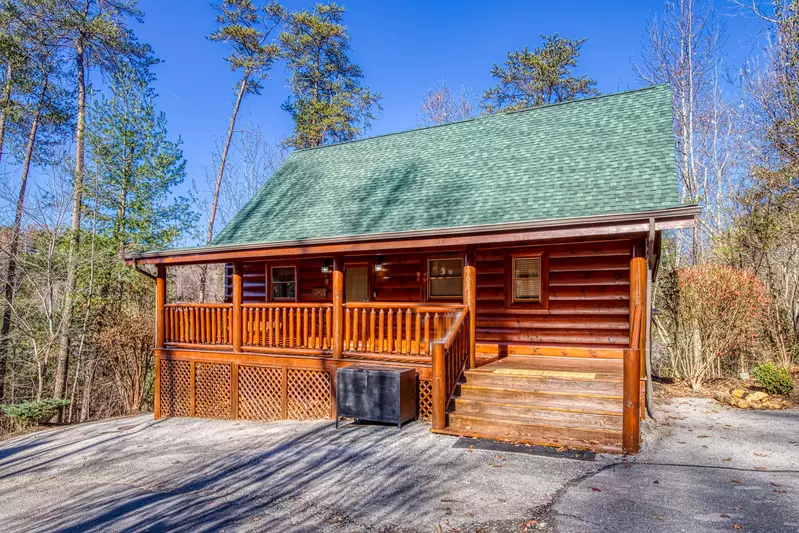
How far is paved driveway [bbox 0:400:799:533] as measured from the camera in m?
4.40

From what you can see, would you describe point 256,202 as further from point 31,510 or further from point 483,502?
point 483,502

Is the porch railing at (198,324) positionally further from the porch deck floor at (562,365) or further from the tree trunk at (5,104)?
the tree trunk at (5,104)

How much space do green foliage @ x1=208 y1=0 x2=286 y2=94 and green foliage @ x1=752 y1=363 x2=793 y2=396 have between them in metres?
21.6

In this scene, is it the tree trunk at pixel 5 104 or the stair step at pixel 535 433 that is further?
the tree trunk at pixel 5 104

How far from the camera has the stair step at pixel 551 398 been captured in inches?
252

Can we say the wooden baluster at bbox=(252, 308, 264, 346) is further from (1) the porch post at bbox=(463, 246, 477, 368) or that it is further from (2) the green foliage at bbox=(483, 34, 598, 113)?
(2) the green foliage at bbox=(483, 34, 598, 113)

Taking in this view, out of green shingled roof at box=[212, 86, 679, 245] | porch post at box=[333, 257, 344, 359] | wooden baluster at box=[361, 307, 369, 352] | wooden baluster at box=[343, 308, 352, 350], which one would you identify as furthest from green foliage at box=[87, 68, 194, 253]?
wooden baluster at box=[361, 307, 369, 352]

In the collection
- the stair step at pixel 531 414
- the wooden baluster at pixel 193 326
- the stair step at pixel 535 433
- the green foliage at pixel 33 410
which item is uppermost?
the wooden baluster at pixel 193 326

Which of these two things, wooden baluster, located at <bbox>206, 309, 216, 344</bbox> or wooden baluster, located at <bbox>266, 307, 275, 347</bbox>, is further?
wooden baluster, located at <bbox>206, 309, 216, 344</bbox>

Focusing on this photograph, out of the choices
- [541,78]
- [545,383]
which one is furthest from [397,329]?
[541,78]

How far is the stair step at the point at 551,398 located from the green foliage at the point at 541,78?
709 inches

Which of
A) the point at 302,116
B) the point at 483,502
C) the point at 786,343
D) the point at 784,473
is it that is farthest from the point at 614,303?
the point at 302,116

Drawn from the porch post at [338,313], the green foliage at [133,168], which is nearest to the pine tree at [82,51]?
the green foliage at [133,168]

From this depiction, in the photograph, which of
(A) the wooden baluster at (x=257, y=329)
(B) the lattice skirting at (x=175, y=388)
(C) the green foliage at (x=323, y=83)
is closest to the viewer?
(A) the wooden baluster at (x=257, y=329)
